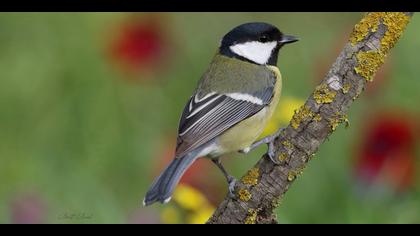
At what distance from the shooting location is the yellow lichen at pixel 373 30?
2.54m

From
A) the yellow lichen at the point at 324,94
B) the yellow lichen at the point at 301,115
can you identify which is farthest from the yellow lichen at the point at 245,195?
the yellow lichen at the point at 324,94

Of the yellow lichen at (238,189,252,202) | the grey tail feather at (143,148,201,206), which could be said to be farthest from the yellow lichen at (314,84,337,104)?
the grey tail feather at (143,148,201,206)

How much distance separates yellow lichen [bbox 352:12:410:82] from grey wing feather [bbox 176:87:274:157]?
1011 mm

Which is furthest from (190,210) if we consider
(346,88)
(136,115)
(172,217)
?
(136,115)

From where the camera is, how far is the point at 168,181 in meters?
3.12

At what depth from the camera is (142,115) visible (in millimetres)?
4602

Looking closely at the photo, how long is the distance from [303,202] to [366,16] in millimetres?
1420

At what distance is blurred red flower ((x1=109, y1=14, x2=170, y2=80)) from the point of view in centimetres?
430

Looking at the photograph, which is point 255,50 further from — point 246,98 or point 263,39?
point 246,98

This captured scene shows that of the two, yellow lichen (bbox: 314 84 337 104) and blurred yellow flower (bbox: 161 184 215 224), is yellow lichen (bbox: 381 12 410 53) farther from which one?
blurred yellow flower (bbox: 161 184 215 224)

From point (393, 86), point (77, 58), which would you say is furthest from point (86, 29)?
point (393, 86)

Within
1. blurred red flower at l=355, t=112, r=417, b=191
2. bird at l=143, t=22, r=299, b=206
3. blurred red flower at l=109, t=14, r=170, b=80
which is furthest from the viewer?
blurred red flower at l=109, t=14, r=170, b=80

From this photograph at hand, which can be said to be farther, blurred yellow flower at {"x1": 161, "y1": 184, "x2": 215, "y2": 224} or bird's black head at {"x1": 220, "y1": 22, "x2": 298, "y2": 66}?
bird's black head at {"x1": 220, "y1": 22, "x2": 298, "y2": 66}
